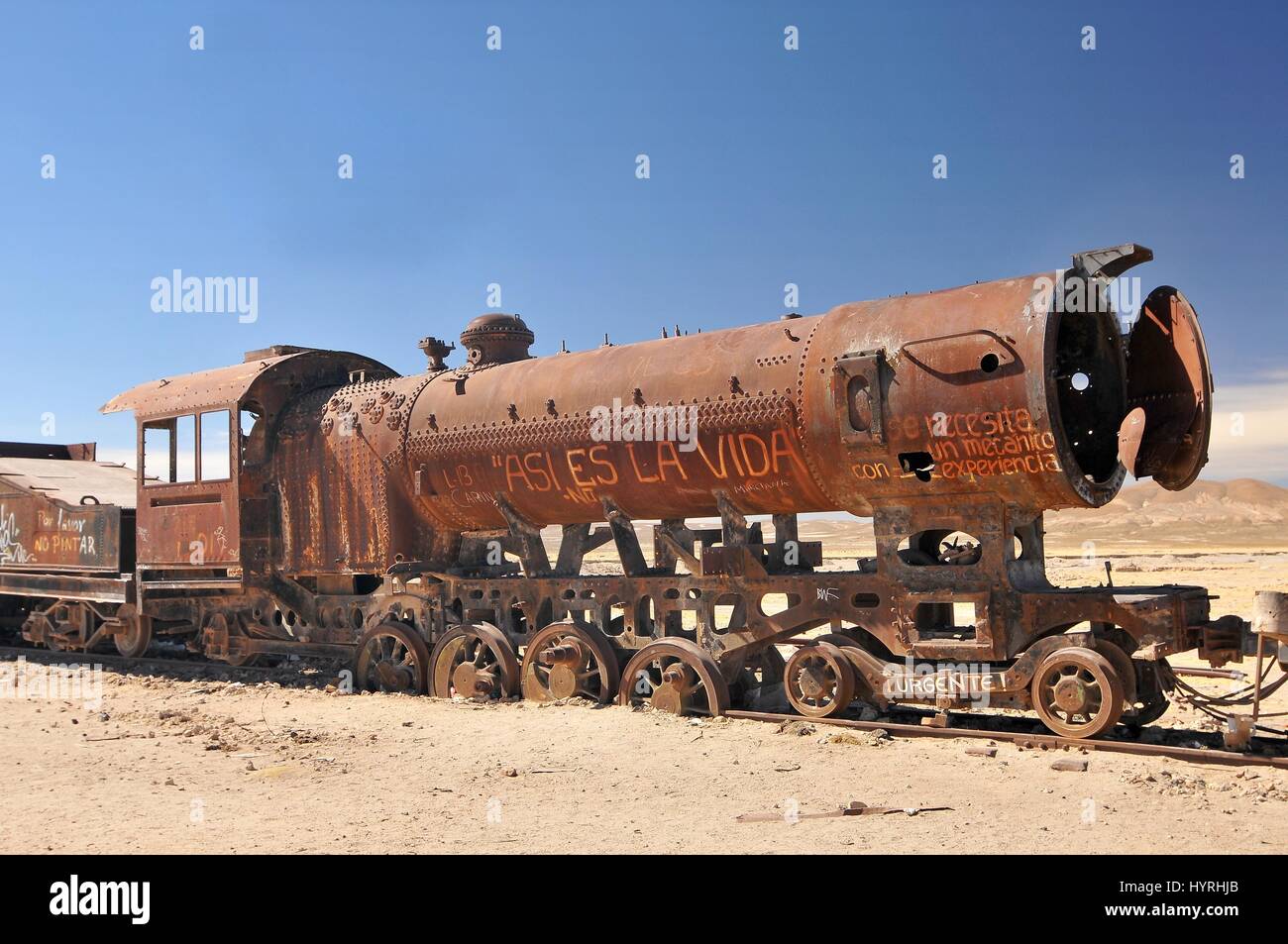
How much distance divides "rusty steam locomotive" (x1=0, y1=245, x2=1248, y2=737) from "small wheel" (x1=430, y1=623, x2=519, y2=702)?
0.10 ft

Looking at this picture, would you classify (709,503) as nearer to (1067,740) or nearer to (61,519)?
(1067,740)

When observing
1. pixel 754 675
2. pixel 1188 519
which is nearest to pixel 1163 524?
pixel 1188 519

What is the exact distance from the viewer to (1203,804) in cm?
602

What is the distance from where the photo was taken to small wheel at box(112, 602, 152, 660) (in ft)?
45.9

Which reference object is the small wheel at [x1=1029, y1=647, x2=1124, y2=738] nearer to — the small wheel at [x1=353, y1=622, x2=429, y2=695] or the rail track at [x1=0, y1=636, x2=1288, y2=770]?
the rail track at [x1=0, y1=636, x2=1288, y2=770]

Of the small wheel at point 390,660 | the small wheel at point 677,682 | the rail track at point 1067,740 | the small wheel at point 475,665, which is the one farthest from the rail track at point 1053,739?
the small wheel at point 390,660

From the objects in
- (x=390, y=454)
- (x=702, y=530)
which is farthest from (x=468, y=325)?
(x=702, y=530)

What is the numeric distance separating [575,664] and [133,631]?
7.61 meters

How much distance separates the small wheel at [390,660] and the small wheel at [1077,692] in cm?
626

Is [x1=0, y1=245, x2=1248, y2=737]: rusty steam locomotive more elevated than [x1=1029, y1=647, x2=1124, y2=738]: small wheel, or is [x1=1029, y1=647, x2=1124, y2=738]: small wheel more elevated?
[x1=0, y1=245, x2=1248, y2=737]: rusty steam locomotive

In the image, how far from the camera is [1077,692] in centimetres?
731

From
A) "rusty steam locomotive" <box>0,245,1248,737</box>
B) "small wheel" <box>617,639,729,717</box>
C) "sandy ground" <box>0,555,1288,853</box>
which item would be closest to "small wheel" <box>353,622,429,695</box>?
"rusty steam locomotive" <box>0,245,1248,737</box>

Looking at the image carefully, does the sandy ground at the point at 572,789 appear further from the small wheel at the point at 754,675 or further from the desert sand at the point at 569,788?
the small wheel at the point at 754,675

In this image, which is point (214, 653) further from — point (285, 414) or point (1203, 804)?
point (1203, 804)
